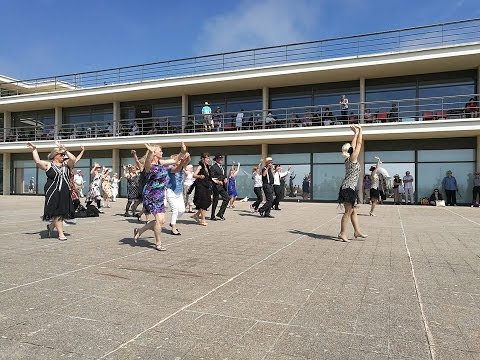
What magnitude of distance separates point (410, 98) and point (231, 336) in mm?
20150

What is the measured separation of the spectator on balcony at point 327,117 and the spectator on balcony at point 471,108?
621 centimetres

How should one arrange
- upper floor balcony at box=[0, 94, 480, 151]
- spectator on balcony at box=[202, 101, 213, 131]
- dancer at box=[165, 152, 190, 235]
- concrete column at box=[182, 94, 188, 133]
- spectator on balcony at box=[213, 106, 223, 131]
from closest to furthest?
dancer at box=[165, 152, 190, 235] → upper floor balcony at box=[0, 94, 480, 151] → spectator on balcony at box=[202, 101, 213, 131] → spectator on balcony at box=[213, 106, 223, 131] → concrete column at box=[182, 94, 188, 133]

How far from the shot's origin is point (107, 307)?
3.64m

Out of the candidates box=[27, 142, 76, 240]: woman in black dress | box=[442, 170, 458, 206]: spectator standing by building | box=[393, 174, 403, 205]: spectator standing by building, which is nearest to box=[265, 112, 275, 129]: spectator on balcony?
box=[393, 174, 403, 205]: spectator standing by building

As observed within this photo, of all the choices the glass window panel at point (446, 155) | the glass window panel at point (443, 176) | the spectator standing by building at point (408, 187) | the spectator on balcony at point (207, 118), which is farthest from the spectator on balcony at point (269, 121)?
the glass window panel at point (443, 176)

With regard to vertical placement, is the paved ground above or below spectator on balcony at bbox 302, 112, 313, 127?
below

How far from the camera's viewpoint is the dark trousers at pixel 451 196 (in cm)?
1914

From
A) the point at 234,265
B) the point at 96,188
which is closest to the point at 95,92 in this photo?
the point at 96,188

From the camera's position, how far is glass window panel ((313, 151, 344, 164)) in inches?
842

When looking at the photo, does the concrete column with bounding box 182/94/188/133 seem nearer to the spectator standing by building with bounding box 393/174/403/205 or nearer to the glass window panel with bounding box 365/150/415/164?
the glass window panel with bounding box 365/150/415/164

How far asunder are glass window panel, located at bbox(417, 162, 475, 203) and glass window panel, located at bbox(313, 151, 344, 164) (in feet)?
13.1

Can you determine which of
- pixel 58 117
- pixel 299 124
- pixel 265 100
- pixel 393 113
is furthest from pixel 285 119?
pixel 58 117

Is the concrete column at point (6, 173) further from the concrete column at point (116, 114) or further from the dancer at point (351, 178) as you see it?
Answer: the dancer at point (351, 178)

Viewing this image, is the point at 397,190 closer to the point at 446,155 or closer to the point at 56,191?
the point at 446,155
